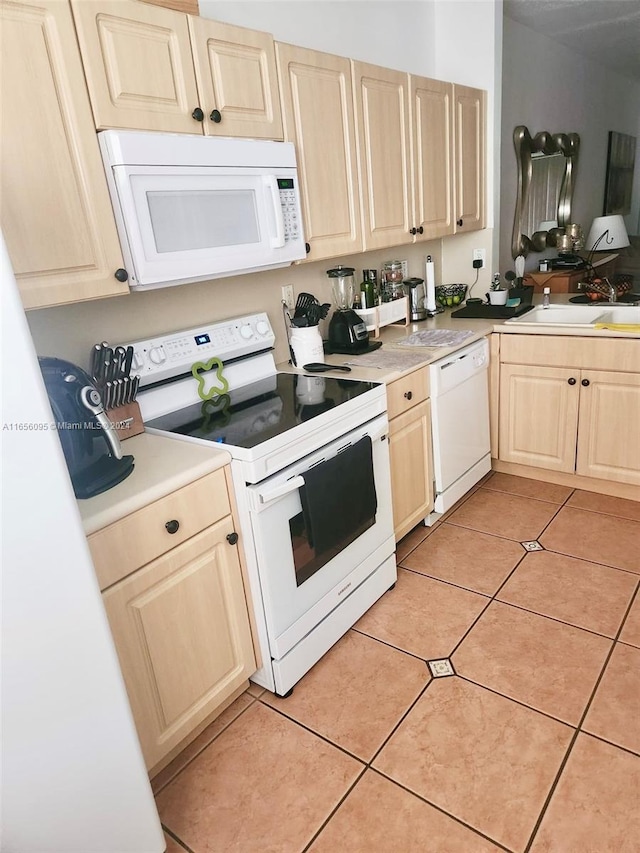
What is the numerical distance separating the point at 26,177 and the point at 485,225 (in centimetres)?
277

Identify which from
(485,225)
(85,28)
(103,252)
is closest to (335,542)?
(103,252)

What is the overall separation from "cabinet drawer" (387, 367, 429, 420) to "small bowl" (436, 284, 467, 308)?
1.18 m

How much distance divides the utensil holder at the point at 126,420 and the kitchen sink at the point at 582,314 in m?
2.04

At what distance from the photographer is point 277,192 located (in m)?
2.00

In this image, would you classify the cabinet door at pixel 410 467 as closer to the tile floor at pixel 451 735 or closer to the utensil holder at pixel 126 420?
the tile floor at pixel 451 735

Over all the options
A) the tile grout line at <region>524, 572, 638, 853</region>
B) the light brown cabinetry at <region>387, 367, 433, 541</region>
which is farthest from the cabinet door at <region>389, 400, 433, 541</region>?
the tile grout line at <region>524, 572, 638, 853</region>

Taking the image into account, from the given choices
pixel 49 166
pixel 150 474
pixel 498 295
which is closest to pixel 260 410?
pixel 150 474

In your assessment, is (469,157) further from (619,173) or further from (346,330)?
(619,173)

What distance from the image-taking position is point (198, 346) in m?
2.13

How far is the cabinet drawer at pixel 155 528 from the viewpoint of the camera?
1.34 m

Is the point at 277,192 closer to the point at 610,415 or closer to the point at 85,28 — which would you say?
the point at 85,28

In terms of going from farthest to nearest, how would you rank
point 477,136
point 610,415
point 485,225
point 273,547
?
point 485,225, point 477,136, point 610,415, point 273,547

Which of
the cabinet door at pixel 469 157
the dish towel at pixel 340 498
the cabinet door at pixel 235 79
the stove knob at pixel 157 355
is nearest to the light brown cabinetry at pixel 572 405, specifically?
the cabinet door at pixel 469 157

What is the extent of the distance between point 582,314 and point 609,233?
182 centimetres
